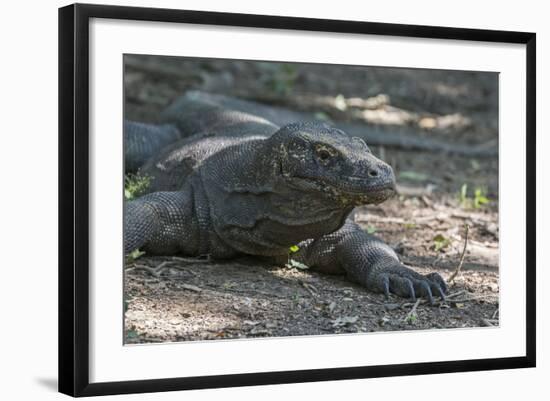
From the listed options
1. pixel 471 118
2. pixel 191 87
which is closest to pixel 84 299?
pixel 191 87

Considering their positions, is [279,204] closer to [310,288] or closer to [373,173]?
[310,288]

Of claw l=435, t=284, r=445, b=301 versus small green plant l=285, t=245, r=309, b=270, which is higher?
small green plant l=285, t=245, r=309, b=270

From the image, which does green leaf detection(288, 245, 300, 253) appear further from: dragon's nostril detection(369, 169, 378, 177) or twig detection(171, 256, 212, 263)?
dragon's nostril detection(369, 169, 378, 177)

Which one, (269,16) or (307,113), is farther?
(307,113)

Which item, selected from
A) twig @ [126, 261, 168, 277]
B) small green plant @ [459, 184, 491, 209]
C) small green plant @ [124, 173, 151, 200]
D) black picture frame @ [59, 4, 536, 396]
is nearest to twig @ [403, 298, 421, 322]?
black picture frame @ [59, 4, 536, 396]

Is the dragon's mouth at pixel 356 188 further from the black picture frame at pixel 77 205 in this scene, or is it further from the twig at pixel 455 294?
the black picture frame at pixel 77 205

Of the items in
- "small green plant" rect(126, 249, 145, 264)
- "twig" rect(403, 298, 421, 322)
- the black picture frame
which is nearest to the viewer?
the black picture frame

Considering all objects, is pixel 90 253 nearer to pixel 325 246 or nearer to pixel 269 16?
pixel 269 16
